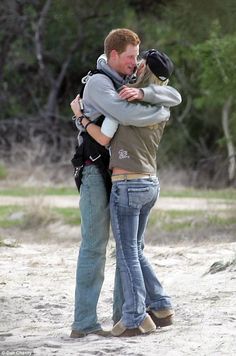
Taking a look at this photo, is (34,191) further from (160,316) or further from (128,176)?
(128,176)

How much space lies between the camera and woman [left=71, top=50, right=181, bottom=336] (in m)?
5.85

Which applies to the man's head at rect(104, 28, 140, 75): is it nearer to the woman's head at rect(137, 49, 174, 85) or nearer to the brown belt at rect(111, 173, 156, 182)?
the woman's head at rect(137, 49, 174, 85)

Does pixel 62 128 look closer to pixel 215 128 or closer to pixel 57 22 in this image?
pixel 57 22

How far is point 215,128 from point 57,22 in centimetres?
523

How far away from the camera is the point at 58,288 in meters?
8.16

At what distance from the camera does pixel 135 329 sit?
602 cm

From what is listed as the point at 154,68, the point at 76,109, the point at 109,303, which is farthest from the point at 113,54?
the point at 109,303

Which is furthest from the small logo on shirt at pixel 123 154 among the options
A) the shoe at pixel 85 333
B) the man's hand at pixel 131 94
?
the shoe at pixel 85 333

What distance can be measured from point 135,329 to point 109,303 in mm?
1518

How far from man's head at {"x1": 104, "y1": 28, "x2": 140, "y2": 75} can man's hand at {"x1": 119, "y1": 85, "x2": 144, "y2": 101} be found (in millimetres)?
177

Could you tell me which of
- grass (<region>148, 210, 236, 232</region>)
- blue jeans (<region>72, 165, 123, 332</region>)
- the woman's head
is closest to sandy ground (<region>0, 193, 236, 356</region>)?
blue jeans (<region>72, 165, 123, 332</region>)

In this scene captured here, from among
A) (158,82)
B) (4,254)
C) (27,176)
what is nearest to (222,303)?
(158,82)

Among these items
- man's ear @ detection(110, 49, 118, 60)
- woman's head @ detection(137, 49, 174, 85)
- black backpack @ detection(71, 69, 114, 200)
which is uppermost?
man's ear @ detection(110, 49, 118, 60)

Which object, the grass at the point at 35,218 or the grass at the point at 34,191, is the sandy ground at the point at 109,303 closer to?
the grass at the point at 35,218
